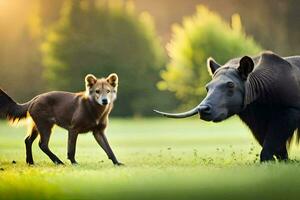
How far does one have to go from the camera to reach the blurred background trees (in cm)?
409

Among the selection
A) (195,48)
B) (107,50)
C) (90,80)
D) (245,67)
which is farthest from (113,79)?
(245,67)

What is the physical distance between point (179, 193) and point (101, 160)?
0.51m

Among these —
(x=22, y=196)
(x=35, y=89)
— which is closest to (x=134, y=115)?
(x=35, y=89)

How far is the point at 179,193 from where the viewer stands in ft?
11.9

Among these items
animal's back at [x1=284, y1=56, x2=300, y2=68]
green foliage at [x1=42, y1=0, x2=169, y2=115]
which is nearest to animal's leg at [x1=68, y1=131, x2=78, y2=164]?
green foliage at [x1=42, y1=0, x2=169, y2=115]

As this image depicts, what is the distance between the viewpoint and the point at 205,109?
146 inches

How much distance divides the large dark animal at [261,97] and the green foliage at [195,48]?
0.66 ft

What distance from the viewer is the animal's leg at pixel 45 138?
398 centimetres

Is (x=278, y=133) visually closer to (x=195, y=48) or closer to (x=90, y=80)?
(x=195, y=48)

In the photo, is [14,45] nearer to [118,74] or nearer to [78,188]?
[118,74]

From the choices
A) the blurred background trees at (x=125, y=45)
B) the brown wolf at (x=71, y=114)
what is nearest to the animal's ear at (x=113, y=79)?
the brown wolf at (x=71, y=114)

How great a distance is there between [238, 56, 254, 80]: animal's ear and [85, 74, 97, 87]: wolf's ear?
2.09 ft

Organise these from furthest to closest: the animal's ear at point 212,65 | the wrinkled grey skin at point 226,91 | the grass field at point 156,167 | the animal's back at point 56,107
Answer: the animal's back at point 56,107, the animal's ear at point 212,65, the wrinkled grey skin at point 226,91, the grass field at point 156,167

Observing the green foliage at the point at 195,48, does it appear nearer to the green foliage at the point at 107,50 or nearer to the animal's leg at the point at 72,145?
the green foliage at the point at 107,50
